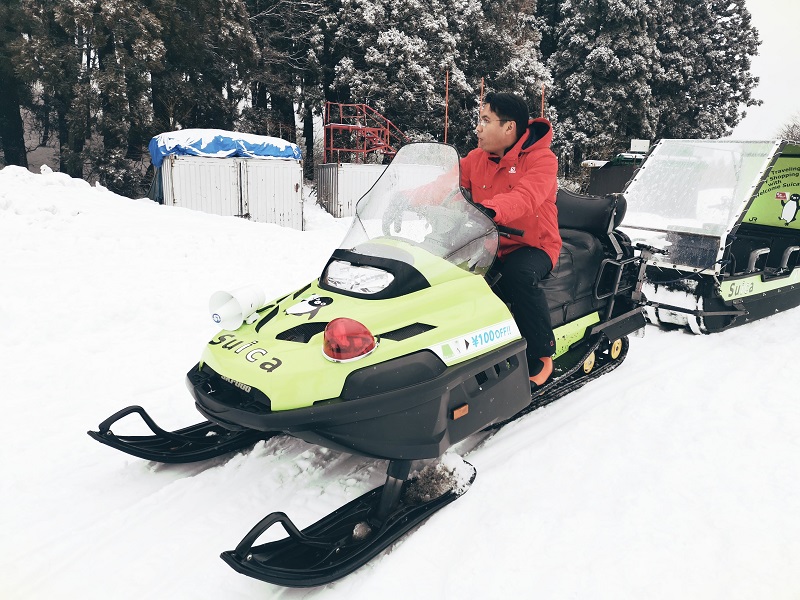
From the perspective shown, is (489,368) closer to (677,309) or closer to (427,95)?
(677,309)

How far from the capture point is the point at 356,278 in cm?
265

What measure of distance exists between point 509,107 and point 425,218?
846mm

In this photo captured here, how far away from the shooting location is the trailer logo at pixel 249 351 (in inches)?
87.7

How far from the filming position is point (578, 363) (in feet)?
12.7

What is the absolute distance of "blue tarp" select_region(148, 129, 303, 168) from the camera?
10.4m

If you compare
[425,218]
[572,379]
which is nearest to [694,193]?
[572,379]

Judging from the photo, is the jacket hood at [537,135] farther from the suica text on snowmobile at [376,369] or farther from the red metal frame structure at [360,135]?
the red metal frame structure at [360,135]

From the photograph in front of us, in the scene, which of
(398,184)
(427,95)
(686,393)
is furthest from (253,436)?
(427,95)

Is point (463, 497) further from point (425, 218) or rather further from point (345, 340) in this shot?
point (425, 218)

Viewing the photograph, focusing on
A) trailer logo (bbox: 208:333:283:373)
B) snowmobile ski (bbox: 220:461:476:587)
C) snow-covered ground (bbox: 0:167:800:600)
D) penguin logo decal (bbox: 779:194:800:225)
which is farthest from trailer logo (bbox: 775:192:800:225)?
trailer logo (bbox: 208:333:283:373)

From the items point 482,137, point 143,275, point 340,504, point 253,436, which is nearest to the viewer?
point 340,504

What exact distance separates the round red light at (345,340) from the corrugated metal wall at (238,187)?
939cm

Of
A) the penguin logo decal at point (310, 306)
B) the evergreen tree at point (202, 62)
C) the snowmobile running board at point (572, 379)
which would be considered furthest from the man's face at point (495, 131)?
the evergreen tree at point (202, 62)

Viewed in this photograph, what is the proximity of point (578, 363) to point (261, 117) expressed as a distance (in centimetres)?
1551
